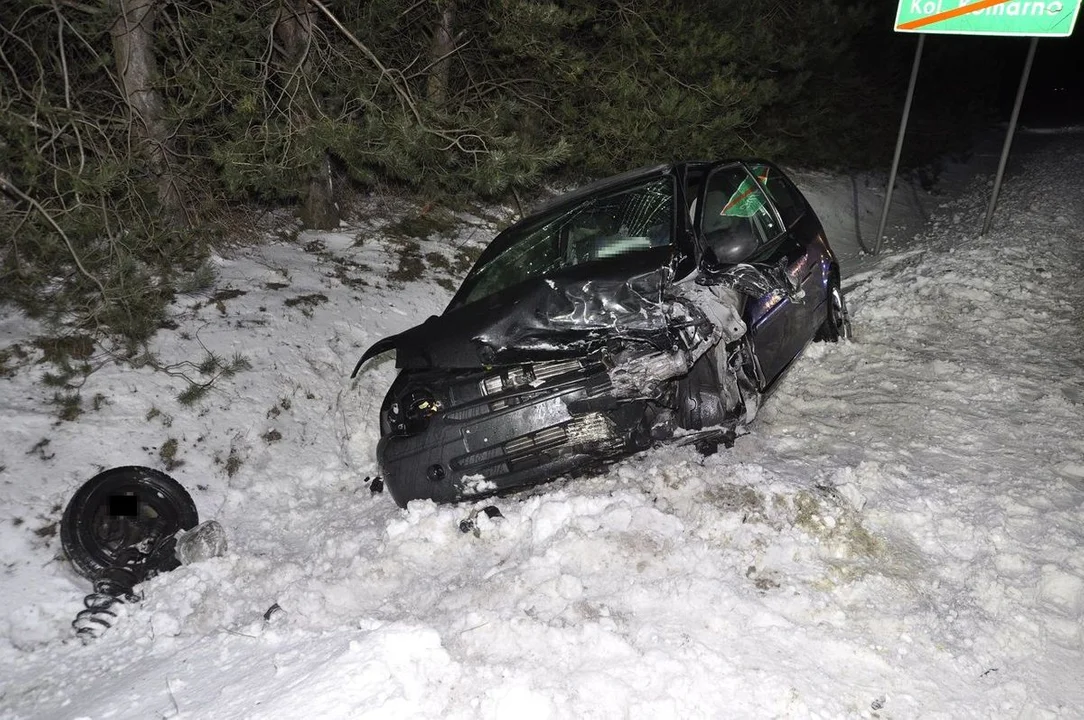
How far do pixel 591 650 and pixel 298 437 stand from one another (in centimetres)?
314

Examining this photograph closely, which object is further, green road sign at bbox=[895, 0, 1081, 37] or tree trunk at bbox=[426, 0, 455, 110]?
tree trunk at bbox=[426, 0, 455, 110]

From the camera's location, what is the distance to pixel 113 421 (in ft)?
16.0

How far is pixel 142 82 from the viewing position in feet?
21.6

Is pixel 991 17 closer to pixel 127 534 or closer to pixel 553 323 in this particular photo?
pixel 553 323

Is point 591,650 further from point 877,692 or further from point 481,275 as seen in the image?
point 481,275

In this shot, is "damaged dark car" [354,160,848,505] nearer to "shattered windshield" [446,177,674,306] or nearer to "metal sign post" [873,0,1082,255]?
"shattered windshield" [446,177,674,306]

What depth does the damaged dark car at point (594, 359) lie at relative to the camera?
3926mm

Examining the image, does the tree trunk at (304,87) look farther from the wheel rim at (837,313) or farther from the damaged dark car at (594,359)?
the wheel rim at (837,313)

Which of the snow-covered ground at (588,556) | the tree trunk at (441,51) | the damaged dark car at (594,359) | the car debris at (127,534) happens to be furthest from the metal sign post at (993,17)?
the car debris at (127,534)

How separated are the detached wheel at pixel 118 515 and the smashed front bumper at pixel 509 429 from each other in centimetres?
132

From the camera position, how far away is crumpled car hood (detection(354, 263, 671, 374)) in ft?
13.2

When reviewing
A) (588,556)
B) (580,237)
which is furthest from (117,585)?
(580,237)

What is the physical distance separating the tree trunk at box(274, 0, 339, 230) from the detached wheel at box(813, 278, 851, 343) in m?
4.81

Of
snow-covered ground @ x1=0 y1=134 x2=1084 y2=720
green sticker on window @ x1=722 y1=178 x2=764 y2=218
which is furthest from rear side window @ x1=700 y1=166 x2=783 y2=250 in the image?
snow-covered ground @ x1=0 y1=134 x2=1084 y2=720
